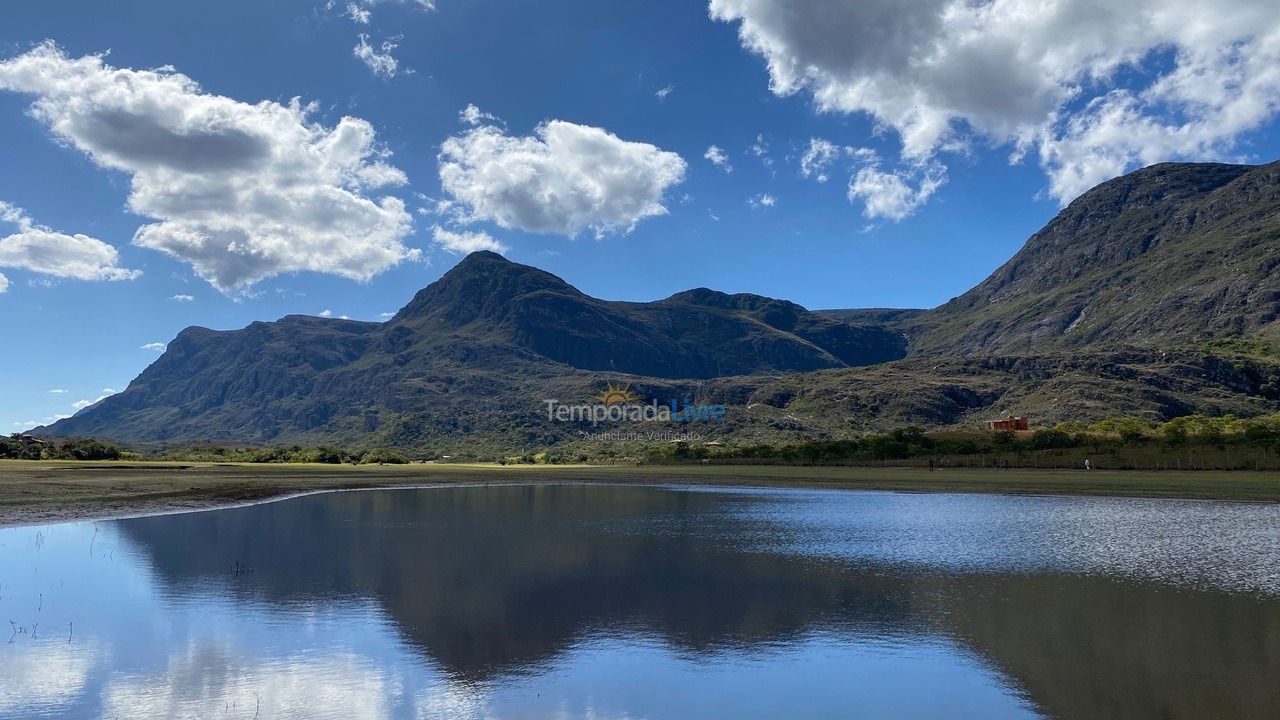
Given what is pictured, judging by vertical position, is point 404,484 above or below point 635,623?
below

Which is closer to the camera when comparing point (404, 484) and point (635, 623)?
point (635, 623)

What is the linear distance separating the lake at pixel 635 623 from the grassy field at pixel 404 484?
643 inches

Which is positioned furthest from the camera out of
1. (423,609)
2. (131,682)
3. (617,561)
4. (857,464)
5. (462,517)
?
(857,464)

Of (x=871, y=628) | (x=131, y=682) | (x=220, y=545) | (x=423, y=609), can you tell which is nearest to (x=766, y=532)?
(x=871, y=628)

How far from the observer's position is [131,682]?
19250 mm

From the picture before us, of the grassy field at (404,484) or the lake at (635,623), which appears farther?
the grassy field at (404,484)

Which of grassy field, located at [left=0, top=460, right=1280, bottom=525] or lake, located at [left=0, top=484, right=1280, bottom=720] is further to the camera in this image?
grassy field, located at [left=0, top=460, right=1280, bottom=525]

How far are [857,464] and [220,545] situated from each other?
141968 millimetres

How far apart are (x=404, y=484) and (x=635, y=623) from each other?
305 ft

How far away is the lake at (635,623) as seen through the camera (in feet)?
60.2

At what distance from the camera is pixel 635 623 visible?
25.8 m

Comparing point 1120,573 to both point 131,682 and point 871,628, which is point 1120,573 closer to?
point 871,628

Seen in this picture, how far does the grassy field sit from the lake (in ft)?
53.6

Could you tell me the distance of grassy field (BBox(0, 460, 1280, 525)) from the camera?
6494 centimetres
